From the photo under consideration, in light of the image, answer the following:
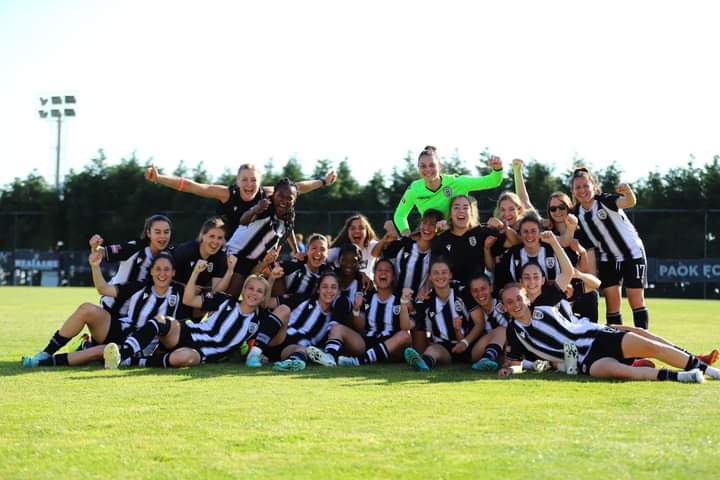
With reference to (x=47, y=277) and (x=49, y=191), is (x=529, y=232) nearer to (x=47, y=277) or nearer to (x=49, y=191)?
(x=47, y=277)

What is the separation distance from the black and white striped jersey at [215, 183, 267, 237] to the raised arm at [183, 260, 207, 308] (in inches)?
38.6

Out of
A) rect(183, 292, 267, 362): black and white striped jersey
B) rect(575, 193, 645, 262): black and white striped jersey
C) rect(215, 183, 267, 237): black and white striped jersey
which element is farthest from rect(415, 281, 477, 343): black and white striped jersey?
rect(215, 183, 267, 237): black and white striped jersey

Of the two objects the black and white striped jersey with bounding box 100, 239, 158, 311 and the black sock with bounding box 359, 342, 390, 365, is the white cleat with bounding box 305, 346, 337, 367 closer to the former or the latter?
the black sock with bounding box 359, 342, 390, 365

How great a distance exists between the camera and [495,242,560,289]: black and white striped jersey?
7238mm

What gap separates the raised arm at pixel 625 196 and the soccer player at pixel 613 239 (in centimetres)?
1

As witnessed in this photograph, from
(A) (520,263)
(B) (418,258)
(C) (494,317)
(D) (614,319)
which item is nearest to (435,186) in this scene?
(B) (418,258)

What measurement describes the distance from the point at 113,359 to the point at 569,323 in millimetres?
3522

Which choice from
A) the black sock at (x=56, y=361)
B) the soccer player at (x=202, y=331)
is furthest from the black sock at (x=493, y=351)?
the black sock at (x=56, y=361)

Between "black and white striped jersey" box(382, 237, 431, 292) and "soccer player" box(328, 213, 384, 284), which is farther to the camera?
"soccer player" box(328, 213, 384, 284)

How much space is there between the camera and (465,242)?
Result: 24.7ft

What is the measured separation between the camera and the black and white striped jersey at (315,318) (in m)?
7.42

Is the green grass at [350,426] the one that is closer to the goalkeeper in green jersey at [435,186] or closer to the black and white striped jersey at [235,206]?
the black and white striped jersey at [235,206]

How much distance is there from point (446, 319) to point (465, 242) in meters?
0.78

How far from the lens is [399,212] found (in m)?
8.61
